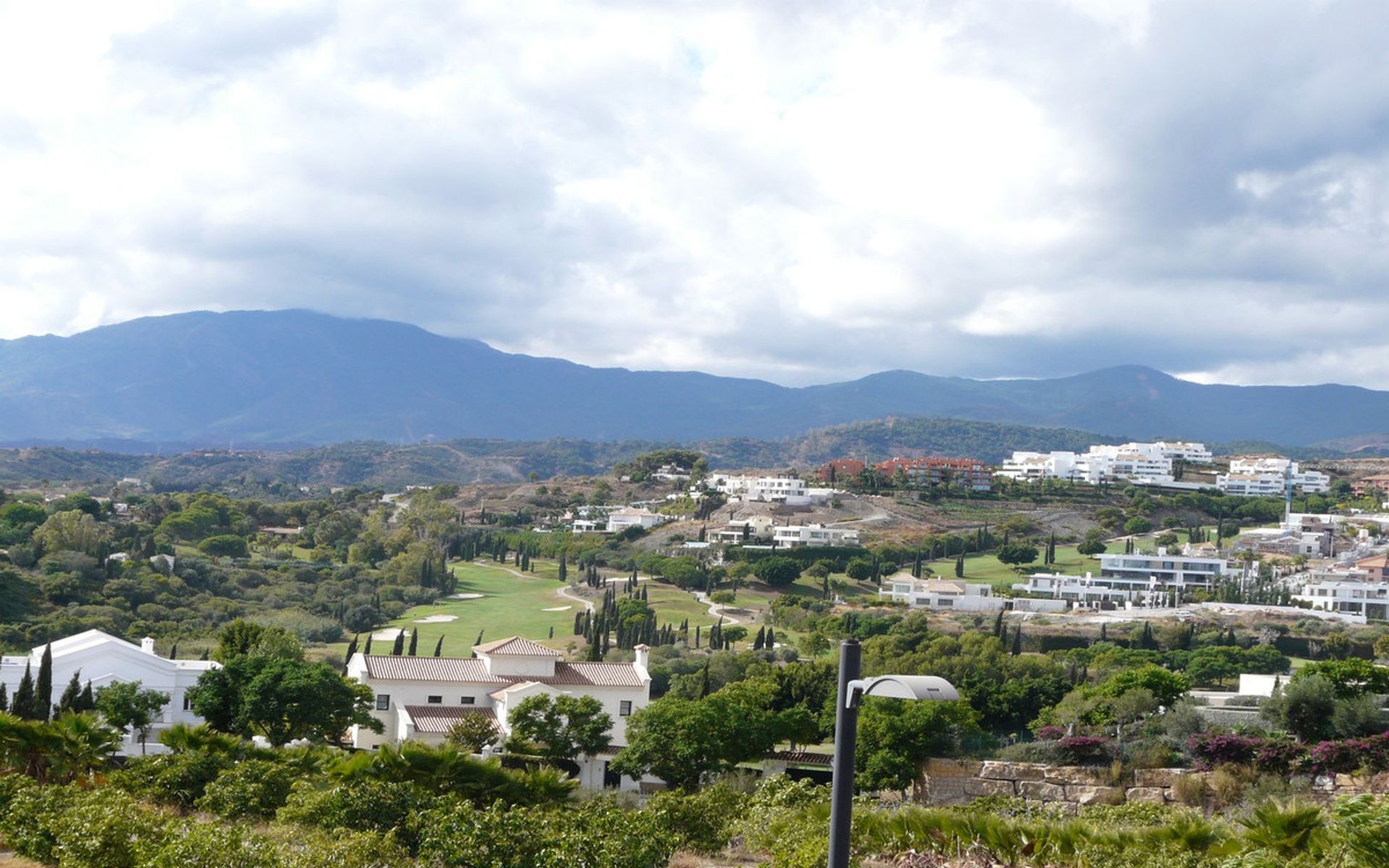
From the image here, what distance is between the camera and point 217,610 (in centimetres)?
5525

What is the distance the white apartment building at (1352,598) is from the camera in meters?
60.3

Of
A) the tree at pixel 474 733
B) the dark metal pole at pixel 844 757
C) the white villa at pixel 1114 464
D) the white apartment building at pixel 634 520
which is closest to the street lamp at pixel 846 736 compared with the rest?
the dark metal pole at pixel 844 757

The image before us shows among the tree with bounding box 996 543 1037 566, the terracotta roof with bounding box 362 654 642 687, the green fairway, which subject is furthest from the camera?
the tree with bounding box 996 543 1037 566

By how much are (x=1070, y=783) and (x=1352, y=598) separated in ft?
146

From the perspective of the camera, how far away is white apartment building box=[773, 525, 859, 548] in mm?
80062

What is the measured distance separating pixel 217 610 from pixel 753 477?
5725cm

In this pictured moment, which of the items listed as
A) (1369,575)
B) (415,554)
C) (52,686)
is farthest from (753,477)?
(52,686)

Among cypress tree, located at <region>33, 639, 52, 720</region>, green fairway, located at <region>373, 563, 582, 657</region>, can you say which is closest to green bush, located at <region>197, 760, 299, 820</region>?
cypress tree, located at <region>33, 639, 52, 720</region>

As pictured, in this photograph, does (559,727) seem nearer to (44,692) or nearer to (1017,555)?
(44,692)

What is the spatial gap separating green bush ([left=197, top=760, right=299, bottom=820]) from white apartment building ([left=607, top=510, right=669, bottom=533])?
2824 inches

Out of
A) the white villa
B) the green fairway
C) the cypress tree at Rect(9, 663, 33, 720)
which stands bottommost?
the green fairway

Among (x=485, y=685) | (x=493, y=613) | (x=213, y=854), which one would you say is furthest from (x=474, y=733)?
(x=493, y=613)

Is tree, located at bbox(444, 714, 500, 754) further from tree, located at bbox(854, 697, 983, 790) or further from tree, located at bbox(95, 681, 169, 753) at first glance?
tree, located at bbox(854, 697, 983, 790)

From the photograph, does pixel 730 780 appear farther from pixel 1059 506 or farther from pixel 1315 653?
pixel 1059 506
